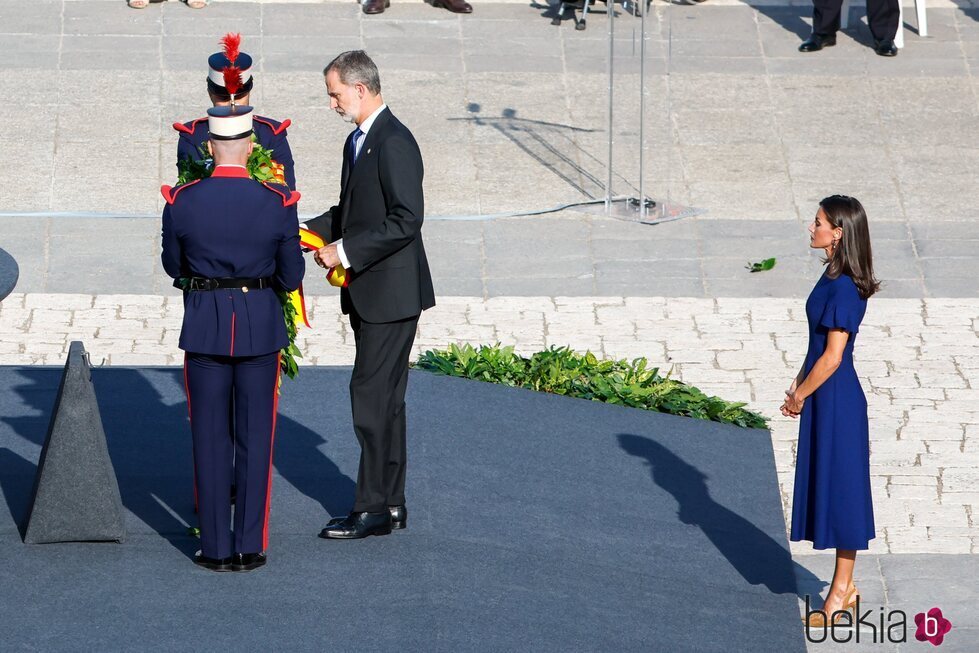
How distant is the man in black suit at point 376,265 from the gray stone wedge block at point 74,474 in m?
0.90

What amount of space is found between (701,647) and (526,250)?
17.6 ft

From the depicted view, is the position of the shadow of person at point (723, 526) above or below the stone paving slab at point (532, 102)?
above

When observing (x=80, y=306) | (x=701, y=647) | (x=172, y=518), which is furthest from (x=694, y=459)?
(x=80, y=306)

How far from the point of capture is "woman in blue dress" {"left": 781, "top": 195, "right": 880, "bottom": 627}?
255 inches

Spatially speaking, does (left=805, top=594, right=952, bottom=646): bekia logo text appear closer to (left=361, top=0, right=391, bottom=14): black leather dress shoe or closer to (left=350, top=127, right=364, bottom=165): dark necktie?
(left=350, top=127, right=364, bottom=165): dark necktie

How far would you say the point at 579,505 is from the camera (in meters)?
7.40

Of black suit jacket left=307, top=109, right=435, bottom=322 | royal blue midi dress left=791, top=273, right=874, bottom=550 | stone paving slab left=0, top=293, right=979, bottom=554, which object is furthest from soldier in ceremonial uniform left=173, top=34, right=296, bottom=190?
stone paving slab left=0, top=293, right=979, bottom=554

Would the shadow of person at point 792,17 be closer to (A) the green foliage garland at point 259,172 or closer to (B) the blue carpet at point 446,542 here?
(B) the blue carpet at point 446,542

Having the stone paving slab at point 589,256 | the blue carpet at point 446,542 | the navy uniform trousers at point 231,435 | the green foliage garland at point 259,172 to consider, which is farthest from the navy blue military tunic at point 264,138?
the stone paving slab at point 589,256

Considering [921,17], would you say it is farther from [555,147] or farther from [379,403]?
[379,403]

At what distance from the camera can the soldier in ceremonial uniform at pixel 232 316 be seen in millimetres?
5930

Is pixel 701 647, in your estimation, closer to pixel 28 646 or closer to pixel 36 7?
pixel 28 646

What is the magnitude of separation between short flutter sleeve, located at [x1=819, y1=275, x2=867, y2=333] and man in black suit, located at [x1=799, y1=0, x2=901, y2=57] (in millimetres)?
8562

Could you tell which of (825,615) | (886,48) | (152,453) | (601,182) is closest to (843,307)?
(825,615)
